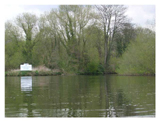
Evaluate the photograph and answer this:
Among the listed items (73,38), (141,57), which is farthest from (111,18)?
(141,57)

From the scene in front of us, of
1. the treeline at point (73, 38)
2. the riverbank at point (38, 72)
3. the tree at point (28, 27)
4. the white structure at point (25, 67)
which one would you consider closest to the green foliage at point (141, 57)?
the treeline at point (73, 38)

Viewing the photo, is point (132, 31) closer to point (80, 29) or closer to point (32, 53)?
point (80, 29)

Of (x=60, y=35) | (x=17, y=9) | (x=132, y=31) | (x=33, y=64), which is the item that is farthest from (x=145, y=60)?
(x=17, y=9)

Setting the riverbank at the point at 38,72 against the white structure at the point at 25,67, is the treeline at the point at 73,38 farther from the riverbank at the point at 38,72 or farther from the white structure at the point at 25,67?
the white structure at the point at 25,67

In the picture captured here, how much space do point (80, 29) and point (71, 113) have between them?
28.7m

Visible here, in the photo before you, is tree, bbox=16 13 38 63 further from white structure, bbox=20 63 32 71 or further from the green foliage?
the green foliage

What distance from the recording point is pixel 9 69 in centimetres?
3612

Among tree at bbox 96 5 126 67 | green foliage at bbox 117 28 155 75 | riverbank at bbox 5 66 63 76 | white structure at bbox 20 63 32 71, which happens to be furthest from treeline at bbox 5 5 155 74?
green foliage at bbox 117 28 155 75

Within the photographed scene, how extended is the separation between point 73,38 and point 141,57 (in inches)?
450

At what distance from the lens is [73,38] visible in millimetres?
36688

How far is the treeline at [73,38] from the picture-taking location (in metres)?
35.5

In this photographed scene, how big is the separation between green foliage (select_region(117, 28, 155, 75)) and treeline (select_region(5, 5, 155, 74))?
2218 millimetres

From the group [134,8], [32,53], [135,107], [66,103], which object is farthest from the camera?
[32,53]

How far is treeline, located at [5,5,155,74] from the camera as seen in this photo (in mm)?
35469
